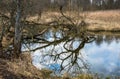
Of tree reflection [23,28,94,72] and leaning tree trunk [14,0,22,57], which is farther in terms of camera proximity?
tree reflection [23,28,94,72]

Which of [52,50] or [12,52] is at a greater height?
[12,52]

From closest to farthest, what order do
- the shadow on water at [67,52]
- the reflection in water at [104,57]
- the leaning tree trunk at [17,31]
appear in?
the leaning tree trunk at [17,31] < the shadow on water at [67,52] < the reflection in water at [104,57]

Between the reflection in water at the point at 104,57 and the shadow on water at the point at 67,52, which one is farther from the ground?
the shadow on water at the point at 67,52

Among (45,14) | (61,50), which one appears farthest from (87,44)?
(45,14)

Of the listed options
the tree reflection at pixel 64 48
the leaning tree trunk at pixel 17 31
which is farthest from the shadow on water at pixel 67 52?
the leaning tree trunk at pixel 17 31

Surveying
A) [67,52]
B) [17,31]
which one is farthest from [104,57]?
[17,31]

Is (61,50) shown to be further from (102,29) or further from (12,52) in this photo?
(102,29)

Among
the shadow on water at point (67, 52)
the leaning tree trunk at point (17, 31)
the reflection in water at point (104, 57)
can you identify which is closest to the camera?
the leaning tree trunk at point (17, 31)

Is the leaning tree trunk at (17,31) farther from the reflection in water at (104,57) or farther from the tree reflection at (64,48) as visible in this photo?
the reflection in water at (104,57)

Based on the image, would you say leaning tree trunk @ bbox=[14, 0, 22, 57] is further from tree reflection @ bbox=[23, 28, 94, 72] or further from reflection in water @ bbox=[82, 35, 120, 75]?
reflection in water @ bbox=[82, 35, 120, 75]

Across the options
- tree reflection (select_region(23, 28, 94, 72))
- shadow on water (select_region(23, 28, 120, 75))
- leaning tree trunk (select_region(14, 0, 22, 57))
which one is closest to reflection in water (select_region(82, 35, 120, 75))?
shadow on water (select_region(23, 28, 120, 75))

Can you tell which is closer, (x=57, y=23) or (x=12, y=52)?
(x=12, y=52)

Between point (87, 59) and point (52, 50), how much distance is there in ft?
6.22

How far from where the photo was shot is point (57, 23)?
1902 centimetres
